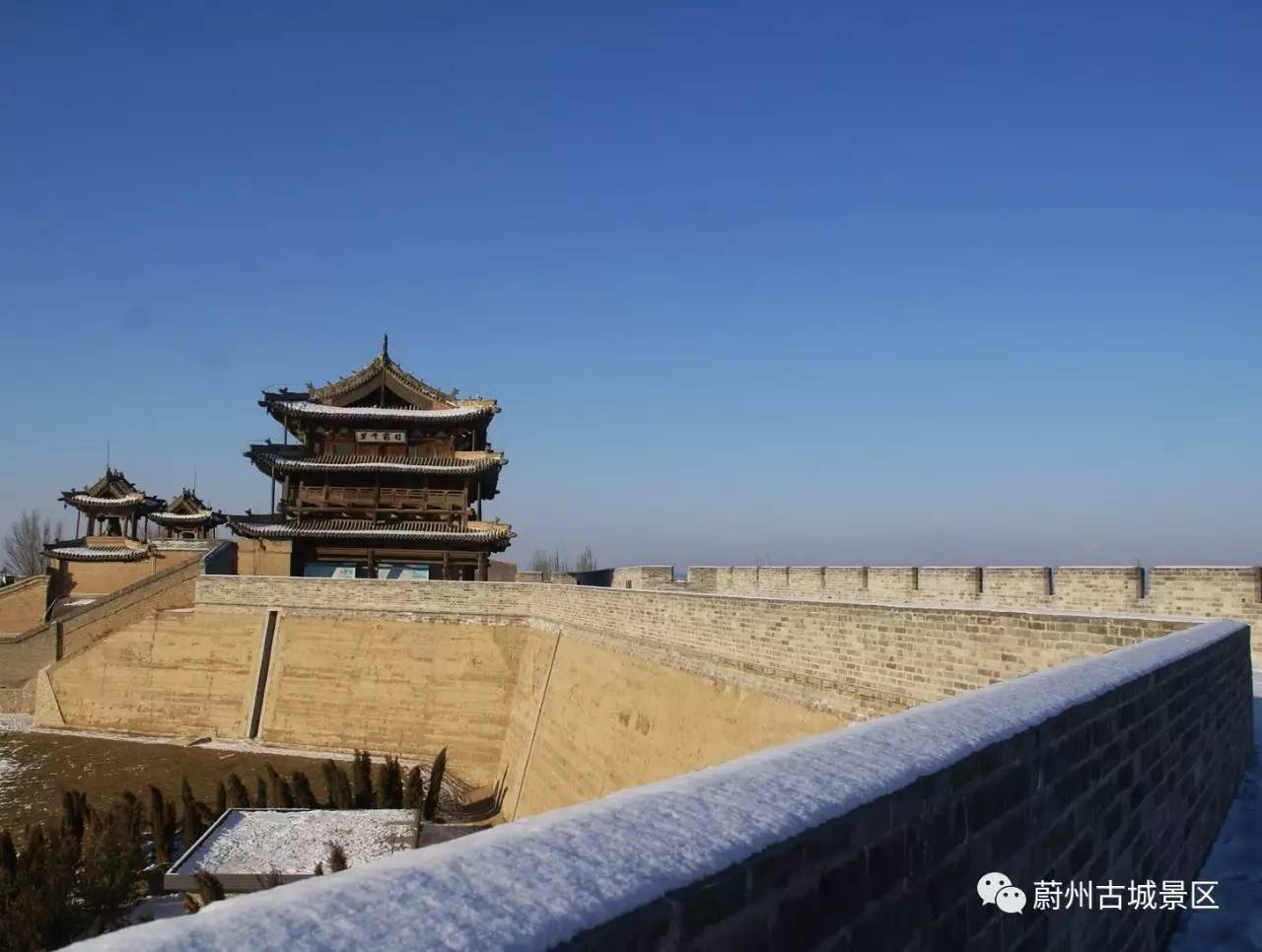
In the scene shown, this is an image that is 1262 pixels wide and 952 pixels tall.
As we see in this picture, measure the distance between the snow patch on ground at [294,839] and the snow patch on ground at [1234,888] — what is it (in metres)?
8.74

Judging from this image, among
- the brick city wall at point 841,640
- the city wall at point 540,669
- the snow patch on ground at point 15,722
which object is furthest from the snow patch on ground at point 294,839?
the snow patch on ground at point 15,722

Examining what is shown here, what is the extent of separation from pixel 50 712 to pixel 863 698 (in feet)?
71.5

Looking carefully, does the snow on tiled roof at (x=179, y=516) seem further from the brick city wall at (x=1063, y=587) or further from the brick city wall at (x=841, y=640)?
the brick city wall at (x=1063, y=587)

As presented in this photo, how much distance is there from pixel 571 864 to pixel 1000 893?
191cm

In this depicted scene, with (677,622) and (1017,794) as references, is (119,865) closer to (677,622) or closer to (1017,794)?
(677,622)

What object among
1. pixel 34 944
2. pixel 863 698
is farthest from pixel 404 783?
pixel 863 698

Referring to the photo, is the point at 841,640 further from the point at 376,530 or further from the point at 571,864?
the point at 376,530

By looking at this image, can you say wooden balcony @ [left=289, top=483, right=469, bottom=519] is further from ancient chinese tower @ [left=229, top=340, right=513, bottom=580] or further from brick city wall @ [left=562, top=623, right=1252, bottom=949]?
brick city wall @ [left=562, top=623, right=1252, bottom=949]

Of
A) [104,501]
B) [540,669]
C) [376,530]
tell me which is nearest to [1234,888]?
[540,669]

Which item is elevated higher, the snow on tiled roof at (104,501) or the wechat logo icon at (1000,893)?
the snow on tiled roof at (104,501)

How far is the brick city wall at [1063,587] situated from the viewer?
11328 millimetres

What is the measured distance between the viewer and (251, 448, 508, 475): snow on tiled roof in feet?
77.0

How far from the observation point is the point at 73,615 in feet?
72.8

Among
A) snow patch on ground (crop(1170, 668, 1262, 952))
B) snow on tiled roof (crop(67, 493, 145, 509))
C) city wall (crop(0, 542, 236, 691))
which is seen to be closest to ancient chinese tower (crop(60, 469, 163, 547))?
snow on tiled roof (crop(67, 493, 145, 509))
